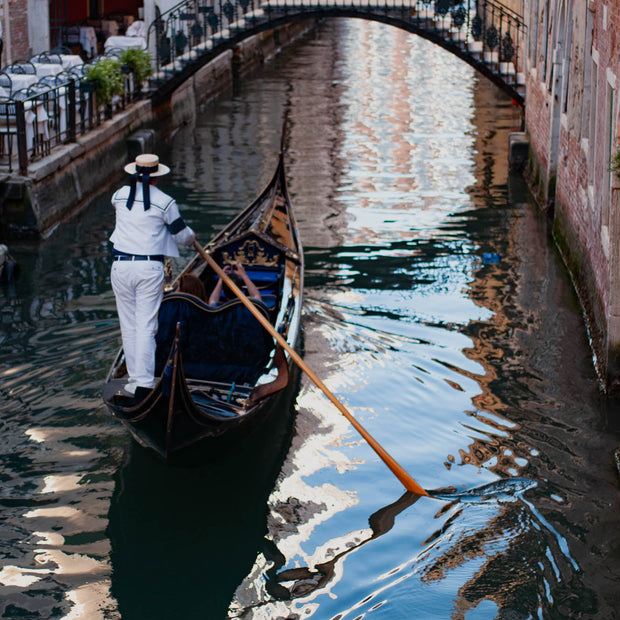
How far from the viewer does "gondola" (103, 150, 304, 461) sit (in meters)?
4.41

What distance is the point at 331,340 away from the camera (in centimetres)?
645

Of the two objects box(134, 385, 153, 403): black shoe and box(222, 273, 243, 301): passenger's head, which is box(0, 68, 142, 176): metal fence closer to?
box(222, 273, 243, 301): passenger's head

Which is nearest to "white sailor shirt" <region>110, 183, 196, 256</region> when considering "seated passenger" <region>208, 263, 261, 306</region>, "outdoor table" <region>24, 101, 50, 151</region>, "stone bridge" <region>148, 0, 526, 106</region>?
"seated passenger" <region>208, 263, 261, 306</region>

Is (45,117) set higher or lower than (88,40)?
lower

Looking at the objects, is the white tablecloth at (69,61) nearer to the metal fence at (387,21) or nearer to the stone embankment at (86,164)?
the stone embankment at (86,164)

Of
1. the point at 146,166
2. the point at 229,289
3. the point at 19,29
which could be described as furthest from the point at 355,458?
the point at 19,29

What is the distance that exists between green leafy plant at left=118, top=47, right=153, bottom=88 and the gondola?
17.1 feet

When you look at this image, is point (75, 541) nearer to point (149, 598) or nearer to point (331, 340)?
point (149, 598)

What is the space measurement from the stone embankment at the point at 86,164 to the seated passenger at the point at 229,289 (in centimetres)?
279

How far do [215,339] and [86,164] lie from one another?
5.02 m

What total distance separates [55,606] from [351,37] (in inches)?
830

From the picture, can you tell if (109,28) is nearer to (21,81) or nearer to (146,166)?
(21,81)

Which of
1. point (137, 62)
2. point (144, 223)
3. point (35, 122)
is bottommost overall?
point (144, 223)

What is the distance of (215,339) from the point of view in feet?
17.6
